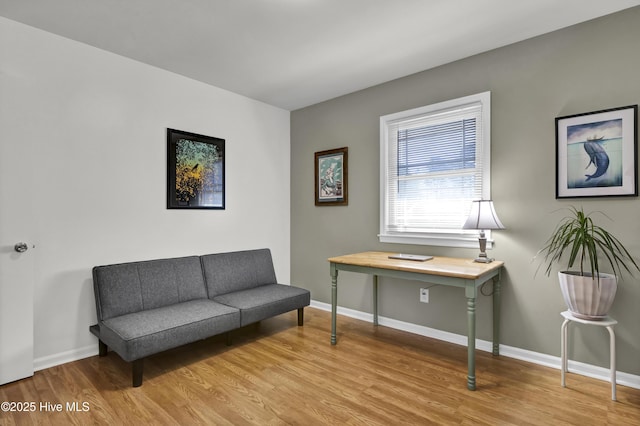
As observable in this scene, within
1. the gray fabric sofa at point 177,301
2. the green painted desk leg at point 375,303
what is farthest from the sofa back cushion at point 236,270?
the green painted desk leg at point 375,303

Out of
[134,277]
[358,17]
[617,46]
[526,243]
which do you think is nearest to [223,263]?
[134,277]

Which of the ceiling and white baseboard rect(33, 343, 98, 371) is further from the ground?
the ceiling

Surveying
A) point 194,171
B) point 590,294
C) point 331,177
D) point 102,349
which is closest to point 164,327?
point 102,349

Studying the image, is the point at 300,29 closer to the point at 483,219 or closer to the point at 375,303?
the point at 483,219

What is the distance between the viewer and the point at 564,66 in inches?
97.4

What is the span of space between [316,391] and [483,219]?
68.5 inches

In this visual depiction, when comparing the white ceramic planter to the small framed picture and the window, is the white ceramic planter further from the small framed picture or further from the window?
the small framed picture

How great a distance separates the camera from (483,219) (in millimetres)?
2580

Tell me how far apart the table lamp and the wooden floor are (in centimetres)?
94

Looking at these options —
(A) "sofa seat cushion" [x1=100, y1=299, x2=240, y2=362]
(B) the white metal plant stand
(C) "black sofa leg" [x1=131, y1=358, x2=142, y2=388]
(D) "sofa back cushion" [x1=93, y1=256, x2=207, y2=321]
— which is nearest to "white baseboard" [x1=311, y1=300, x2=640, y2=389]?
(B) the white metal plant stand

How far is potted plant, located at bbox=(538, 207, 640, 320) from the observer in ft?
6.86

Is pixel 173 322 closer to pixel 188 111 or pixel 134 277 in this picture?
pixel 134 277

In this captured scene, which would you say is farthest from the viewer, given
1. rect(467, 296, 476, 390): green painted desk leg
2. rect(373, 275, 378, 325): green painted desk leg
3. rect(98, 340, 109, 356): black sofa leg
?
rect(373, 275, 378, 325): green painted desk leg

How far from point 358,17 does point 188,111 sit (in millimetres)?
1916
